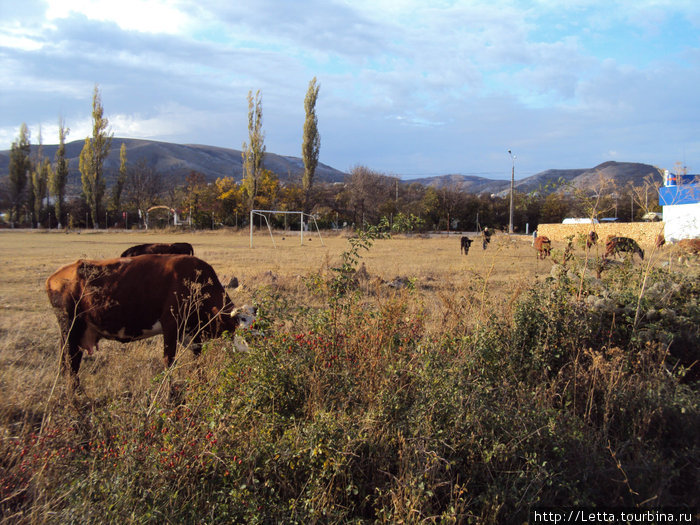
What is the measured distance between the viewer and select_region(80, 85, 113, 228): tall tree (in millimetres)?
54812

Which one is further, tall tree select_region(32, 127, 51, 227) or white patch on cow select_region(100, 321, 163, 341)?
tall tree select_region(32, 127, 51, 227)

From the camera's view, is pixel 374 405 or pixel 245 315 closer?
pixel 374 405

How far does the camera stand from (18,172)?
2504 inches

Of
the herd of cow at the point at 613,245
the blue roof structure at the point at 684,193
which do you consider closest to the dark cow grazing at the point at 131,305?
the herd of cow at the point at 613,245

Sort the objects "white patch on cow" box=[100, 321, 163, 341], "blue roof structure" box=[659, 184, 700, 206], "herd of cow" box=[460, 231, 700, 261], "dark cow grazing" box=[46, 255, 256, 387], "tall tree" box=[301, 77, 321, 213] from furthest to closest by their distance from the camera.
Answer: "tall tree" box=[301, 77, 321, 213]
"blue roof structure" box=[659, 184, 700, 206]
"herd of cow" box=[460, 231, 700, 261]
"white patch on cow" box=[100, 321, 163, 341]
"dark cow grazing" box=[46, 255, 256, 387]

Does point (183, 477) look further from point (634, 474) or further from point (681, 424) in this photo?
point (681, 424)

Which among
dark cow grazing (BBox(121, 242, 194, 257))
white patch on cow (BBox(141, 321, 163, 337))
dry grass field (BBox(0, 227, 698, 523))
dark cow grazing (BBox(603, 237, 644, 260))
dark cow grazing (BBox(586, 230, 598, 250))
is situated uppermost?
dark cow grazing (BBox(586, 230, 598, 250))

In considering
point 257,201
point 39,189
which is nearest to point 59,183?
point 39,189

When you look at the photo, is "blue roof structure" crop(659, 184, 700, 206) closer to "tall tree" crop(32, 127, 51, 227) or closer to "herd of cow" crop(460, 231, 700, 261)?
"herd of cow" crop(460, 231, 700, 261)

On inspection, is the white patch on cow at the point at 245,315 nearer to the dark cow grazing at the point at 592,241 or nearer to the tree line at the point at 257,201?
the dark cow grazing at the point at 592,241

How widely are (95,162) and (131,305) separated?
5908cm

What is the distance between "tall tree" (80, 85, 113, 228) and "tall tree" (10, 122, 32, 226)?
46.7 ft

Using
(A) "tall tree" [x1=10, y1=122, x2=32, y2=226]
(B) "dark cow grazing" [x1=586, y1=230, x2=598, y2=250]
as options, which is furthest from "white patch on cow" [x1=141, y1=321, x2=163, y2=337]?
(A) "tall tree" [x1=10, y1=122, x2=32, y2=226]

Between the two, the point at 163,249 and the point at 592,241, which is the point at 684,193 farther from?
the point at 163,249
